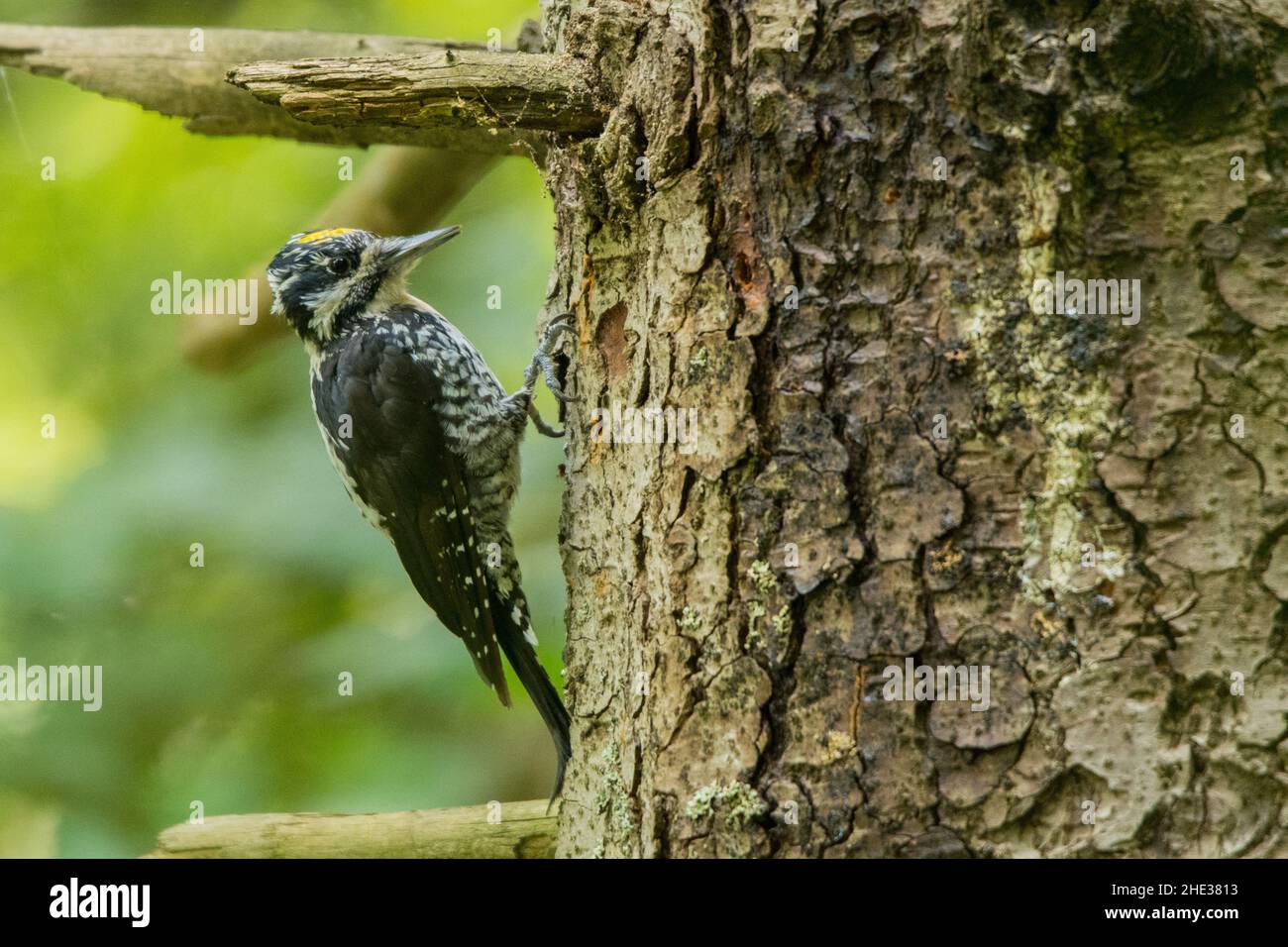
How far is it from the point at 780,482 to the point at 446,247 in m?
2.69

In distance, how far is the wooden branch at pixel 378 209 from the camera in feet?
11.3

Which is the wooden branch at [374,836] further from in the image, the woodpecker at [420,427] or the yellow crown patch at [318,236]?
the yellow crown patch at [318,236]

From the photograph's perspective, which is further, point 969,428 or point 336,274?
point 336,274

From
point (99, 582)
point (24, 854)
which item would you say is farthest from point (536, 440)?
point (24, 854)

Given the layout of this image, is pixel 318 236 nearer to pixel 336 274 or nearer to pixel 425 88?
pixel 336 274

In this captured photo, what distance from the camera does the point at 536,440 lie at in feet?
11.8

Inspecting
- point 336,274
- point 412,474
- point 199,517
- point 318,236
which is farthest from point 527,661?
point 318,236

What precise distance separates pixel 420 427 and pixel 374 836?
4.28ft

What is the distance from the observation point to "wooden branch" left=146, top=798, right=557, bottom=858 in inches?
91.7

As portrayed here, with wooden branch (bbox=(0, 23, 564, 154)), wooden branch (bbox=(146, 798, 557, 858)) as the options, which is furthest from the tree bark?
wooden branch (bbox=(0, 23, 564, 154))

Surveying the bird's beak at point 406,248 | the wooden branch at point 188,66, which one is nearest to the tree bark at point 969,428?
the wooden branch at point 188,66

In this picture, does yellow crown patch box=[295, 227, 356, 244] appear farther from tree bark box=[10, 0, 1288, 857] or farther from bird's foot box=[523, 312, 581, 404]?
tree bark box=[10, 0, 1288, 857]

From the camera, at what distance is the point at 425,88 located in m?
1.99

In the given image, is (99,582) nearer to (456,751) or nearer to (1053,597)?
(456,751)
